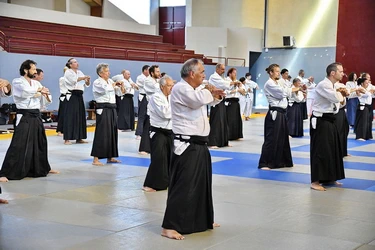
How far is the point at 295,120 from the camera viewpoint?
1539 centimetres

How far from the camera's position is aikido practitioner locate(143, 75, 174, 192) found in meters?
7.82

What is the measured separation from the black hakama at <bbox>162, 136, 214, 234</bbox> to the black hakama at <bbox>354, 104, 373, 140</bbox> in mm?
9634

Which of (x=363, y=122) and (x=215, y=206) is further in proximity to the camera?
(x=363, y=122)

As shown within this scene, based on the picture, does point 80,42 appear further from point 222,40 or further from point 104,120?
point 104,120

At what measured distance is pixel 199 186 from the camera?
5.55 m

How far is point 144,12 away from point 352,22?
36.8 feet

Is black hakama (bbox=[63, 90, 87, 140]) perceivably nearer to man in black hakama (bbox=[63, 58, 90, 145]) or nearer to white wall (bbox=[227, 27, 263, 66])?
man in black hakama (bbox=[63, 58, 90, 145])

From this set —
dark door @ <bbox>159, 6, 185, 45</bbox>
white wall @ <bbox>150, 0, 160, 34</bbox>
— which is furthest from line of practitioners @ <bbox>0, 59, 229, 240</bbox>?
white wall @ <bbox>150, 0, 160, 34</bbox>

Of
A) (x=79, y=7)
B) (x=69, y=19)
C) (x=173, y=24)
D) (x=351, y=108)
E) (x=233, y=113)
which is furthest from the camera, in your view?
(x=173, y=24)

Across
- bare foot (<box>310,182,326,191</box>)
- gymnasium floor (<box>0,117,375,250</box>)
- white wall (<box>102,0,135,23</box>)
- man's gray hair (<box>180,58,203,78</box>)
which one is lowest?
gymnasium floor (<box>0,117,375,250</box>)

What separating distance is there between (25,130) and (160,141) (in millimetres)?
2209

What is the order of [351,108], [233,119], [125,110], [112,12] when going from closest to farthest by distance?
[233,119], [125,110], [351,108], [112,12]

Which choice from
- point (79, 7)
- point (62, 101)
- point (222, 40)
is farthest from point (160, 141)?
point (222, 40)

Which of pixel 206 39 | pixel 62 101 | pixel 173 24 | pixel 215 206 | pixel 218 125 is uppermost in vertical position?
pixel 173 24
